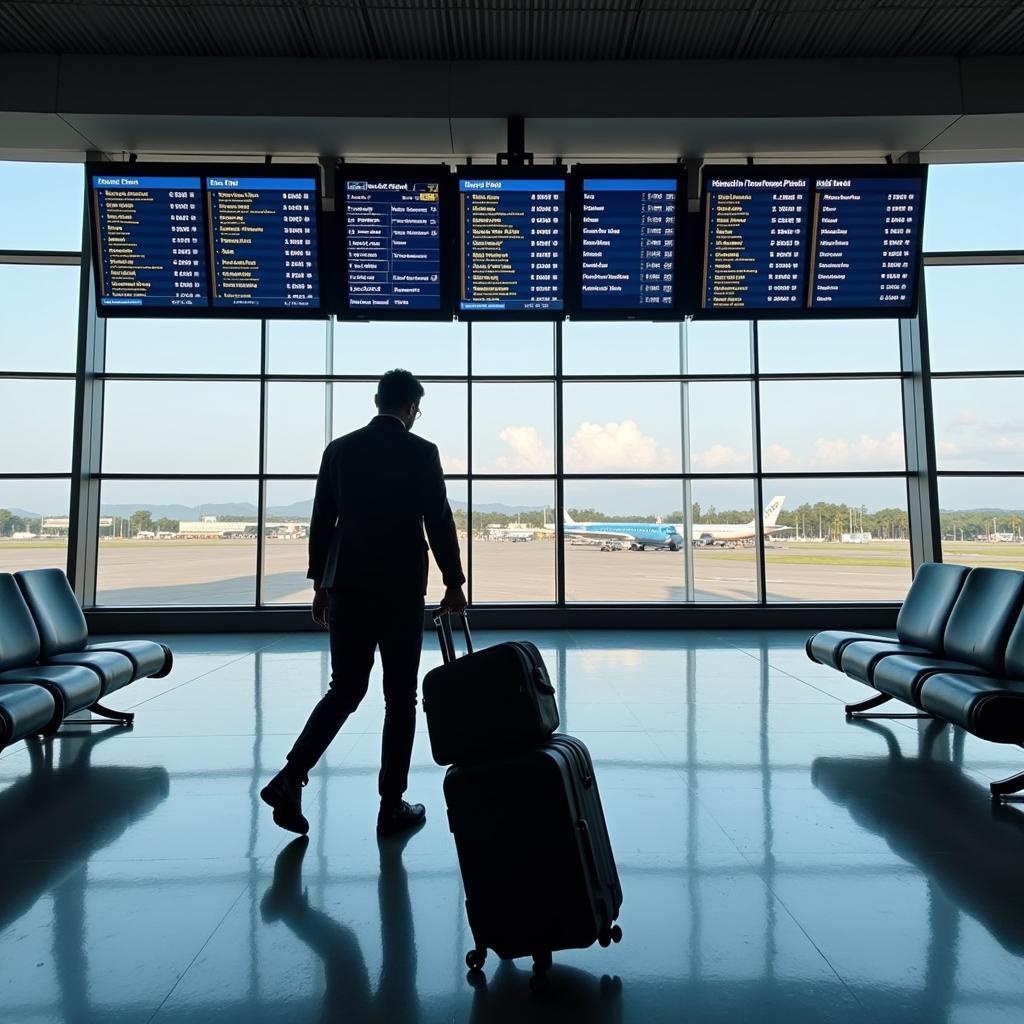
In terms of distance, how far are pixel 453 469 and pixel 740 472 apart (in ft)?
10.7

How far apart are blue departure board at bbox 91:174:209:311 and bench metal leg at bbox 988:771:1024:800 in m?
5.13

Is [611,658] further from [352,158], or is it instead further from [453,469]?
[352,158]

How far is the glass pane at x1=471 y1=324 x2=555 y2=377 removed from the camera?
7.62 m

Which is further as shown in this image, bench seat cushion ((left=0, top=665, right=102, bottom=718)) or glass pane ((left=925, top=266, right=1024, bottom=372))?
glass pane ((left=925, top=266, right=1024, bottom=372))

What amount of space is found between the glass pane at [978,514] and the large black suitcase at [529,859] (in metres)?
7.18

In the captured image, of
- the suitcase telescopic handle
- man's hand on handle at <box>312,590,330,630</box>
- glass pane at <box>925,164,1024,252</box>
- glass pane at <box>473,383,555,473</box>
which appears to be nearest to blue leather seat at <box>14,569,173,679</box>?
man's hand on handle at <box>312,590,330,630</box>

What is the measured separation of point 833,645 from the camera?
411cm

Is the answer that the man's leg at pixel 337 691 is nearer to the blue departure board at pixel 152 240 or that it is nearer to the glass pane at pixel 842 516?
the blue departure board at pixel 152 240

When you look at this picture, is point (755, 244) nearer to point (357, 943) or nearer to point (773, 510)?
point (773, 510)

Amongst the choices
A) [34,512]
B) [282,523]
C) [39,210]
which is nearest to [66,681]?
[282,523]

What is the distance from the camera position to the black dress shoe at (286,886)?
5.98ft

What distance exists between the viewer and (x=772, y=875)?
6.59 ft

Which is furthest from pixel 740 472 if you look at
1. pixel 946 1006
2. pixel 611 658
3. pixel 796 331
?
pixel 946 1006

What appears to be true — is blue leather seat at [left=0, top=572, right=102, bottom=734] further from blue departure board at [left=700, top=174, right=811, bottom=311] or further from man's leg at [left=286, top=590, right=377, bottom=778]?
blue departure board at [left=700, top=174, right=811, bottom=311]
